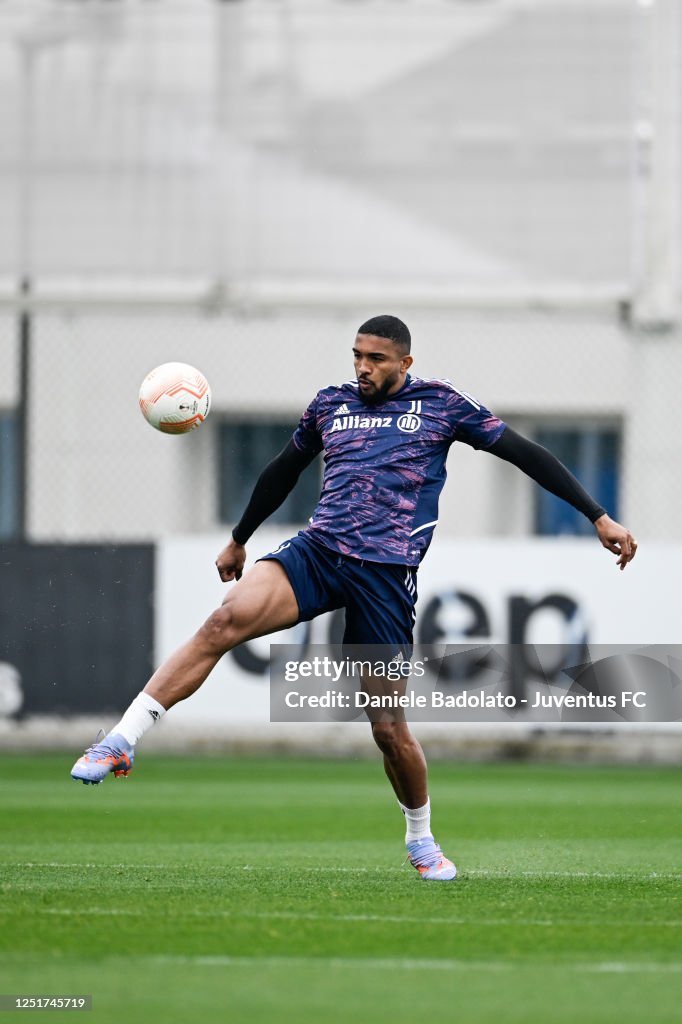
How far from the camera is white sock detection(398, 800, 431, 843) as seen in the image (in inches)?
293

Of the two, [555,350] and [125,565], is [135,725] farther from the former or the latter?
[555,350]

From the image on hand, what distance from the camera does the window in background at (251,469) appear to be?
19.6 meters

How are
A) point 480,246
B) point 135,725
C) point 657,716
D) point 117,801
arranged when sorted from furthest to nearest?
point 480,246, point 657,716, point 117,801, point 135,725

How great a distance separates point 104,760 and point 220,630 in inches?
26.7

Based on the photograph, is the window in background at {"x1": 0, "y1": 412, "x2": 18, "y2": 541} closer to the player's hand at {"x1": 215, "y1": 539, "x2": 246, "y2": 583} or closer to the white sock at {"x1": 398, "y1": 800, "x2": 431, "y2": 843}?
the player's hand at {"x1": 215, "y1": 539, "x2": 246, "y2": 583}

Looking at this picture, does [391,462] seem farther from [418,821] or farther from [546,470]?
[418,821]

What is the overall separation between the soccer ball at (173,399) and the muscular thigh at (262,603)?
3.76 feet

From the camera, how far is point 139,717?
7027mm

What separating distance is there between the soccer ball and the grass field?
6.41 feet

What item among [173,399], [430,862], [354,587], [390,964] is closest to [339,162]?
[173,399]

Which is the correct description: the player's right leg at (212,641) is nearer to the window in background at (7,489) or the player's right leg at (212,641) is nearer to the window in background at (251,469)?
the window in background at (251,469)

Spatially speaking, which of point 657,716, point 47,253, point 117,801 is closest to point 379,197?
point 47,253

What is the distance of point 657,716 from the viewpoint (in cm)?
1425

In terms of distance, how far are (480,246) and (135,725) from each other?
394 inches
